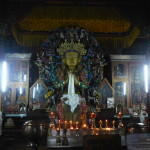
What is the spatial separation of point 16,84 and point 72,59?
2.17 m

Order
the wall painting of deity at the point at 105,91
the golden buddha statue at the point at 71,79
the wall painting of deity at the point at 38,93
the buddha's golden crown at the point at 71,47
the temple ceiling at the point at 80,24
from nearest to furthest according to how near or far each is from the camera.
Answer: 1. the temple ceiling at the point at 80,24
2. the golden buddha statue at the point at 71,79
3. the wall painting of deity at the point at 38,93
4. the wall painting of deity at the point at 105,91
5. the buddha's golden crown at the point at 71,47

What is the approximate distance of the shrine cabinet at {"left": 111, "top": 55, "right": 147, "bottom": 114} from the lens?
844 centimetres

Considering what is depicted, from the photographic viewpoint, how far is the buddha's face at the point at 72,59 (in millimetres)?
8234

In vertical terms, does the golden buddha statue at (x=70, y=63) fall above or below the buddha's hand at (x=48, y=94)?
above

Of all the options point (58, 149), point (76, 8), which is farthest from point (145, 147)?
point (76, 8)

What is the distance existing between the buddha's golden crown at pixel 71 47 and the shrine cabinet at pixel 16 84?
46.6 inches

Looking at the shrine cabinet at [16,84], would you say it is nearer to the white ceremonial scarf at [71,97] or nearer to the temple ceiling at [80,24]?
the temple ceiling at [80,24]

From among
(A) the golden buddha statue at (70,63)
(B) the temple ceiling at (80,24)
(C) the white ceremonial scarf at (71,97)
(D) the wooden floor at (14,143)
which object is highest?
(B) the temple ceiling at (80,24)

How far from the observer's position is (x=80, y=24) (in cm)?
839

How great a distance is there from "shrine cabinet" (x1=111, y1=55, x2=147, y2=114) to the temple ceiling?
60 cm

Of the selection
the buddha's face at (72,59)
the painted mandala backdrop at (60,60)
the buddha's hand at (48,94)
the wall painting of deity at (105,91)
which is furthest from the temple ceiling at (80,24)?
the buddha's hand at (48,94)

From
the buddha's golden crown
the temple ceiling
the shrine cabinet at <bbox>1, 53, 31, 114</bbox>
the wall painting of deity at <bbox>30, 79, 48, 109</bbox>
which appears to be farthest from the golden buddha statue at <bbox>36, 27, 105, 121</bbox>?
the shrine cabinet at <bbox>1, 53, 31, 114</bbox>

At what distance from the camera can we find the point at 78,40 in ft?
28.6

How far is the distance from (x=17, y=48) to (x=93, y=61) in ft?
9.49
